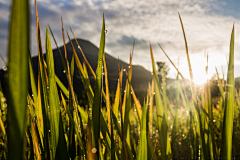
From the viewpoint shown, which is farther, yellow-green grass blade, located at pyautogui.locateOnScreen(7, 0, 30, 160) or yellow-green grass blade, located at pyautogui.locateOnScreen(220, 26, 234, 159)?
yellow-green grass blade, located at pyautogui.locateOnScreen(220, 26, 234, 159)

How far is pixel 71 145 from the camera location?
1.70 ft

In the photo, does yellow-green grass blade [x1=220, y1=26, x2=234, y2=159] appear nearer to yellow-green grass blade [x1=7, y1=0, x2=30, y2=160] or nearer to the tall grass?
the tall grass

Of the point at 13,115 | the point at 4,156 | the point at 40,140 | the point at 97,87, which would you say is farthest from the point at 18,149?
the point at 4,156

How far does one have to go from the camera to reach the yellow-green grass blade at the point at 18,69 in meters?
0.14

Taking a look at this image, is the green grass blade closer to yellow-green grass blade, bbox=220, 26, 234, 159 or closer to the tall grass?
the tall grass

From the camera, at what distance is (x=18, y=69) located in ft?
0.47

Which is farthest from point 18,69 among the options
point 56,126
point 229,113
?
point 229,113

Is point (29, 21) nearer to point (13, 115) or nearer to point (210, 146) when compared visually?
point (13, 115)

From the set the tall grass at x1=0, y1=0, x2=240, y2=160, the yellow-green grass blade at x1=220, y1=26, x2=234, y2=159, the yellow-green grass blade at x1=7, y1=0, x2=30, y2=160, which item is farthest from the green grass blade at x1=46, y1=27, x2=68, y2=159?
the yellow-green grass blade at x1=220, y1=26, x2=234, y2=159

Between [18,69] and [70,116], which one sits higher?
[18,69]

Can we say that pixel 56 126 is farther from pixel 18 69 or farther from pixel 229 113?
pixel 229 113

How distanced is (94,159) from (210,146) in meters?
0.46

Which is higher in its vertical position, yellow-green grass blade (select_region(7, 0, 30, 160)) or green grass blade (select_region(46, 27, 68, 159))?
yellow-green grass blade (select_region(7, 0, 30, 160))

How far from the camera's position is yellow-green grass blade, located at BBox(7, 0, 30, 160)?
5.4 inches
